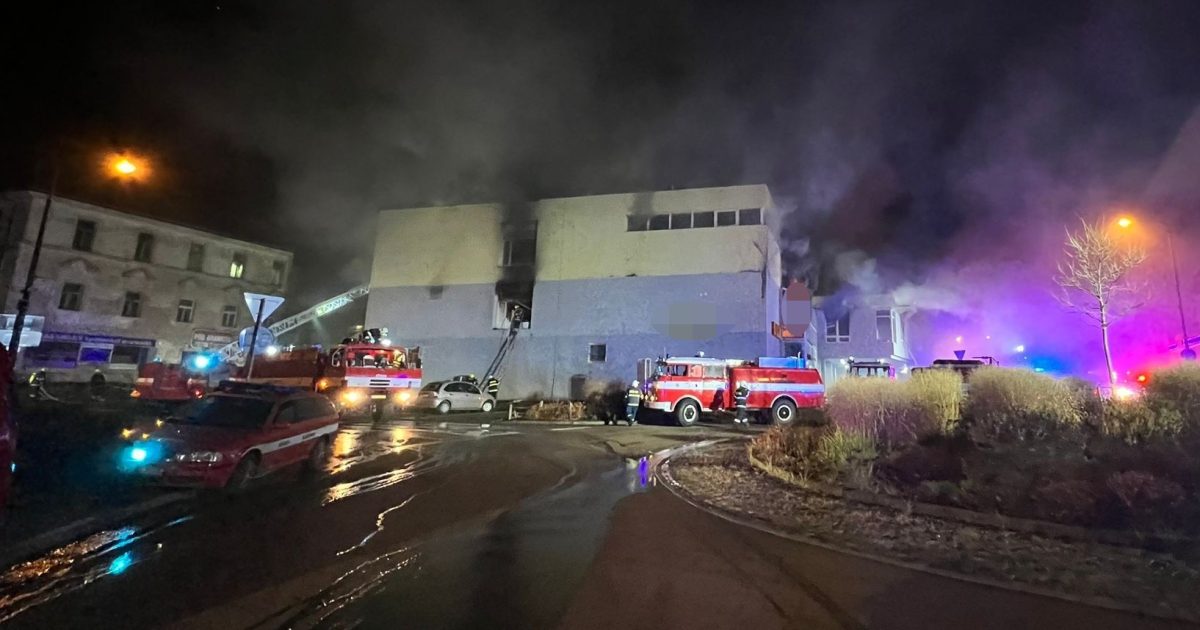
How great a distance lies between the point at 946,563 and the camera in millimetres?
4855

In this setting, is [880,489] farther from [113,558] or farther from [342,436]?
[342,436]

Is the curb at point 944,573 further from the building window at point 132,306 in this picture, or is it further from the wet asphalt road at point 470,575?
the building window at point 132,306

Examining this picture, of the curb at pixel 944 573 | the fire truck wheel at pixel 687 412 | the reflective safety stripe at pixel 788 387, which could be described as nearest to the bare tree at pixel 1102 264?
the reflective safety stripe at pixel 788 387

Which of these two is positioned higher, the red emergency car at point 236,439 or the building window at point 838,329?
the building window at point 838,329

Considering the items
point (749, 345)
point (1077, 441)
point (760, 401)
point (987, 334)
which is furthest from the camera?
point (987, 334)

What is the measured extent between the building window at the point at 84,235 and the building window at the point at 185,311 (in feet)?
16.5

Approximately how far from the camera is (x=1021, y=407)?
354 inches

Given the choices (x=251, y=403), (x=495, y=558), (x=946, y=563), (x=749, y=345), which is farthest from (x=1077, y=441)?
(x=749, y=345)

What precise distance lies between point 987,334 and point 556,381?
1147 inches

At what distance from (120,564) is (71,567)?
0.34m

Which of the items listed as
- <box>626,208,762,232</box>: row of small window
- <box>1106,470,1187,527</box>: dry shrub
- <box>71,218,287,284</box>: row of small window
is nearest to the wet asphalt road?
<box>1106,470,1187,527</box>: dry shrub

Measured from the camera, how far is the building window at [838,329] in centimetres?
3107

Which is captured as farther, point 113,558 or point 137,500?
point 137,500

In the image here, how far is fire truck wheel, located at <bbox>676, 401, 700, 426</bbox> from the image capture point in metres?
18.3
